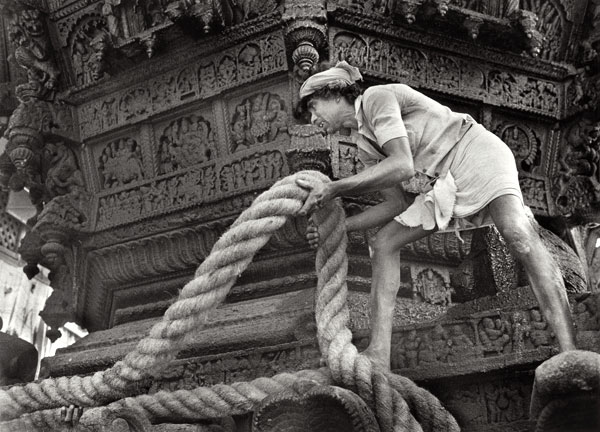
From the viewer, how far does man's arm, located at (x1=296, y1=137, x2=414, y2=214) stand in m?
3.21

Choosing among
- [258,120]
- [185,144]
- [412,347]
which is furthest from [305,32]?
[412,347]

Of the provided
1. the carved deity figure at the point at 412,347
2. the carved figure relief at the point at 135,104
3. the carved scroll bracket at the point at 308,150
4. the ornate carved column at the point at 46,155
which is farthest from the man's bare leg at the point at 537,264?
the ornate carved column at the point at 46,155

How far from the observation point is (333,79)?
347cm

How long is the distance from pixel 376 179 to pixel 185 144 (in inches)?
97.0

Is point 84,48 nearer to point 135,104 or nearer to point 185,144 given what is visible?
point 135,104

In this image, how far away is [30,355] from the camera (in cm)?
507

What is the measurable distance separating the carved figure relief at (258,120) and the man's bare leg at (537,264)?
2.11m

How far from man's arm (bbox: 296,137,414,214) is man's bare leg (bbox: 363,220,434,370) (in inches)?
11.5

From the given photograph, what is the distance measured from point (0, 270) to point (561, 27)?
7.28 meters

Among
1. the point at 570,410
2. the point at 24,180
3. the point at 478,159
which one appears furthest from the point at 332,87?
the point at 24,180

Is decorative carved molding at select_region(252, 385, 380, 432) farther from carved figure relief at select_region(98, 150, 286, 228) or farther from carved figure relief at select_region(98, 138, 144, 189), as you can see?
carved figure relief at select_region(98, 138, 144, 189)

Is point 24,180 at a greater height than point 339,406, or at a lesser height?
greater

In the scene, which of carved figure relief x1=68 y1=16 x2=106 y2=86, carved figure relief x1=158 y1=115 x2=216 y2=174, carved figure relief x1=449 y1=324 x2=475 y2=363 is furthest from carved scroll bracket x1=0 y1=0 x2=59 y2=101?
carved figure relief x1=449 y1=324 x2=475 y2=363

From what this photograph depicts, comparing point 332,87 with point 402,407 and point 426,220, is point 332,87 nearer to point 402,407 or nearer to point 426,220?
point 426,220
